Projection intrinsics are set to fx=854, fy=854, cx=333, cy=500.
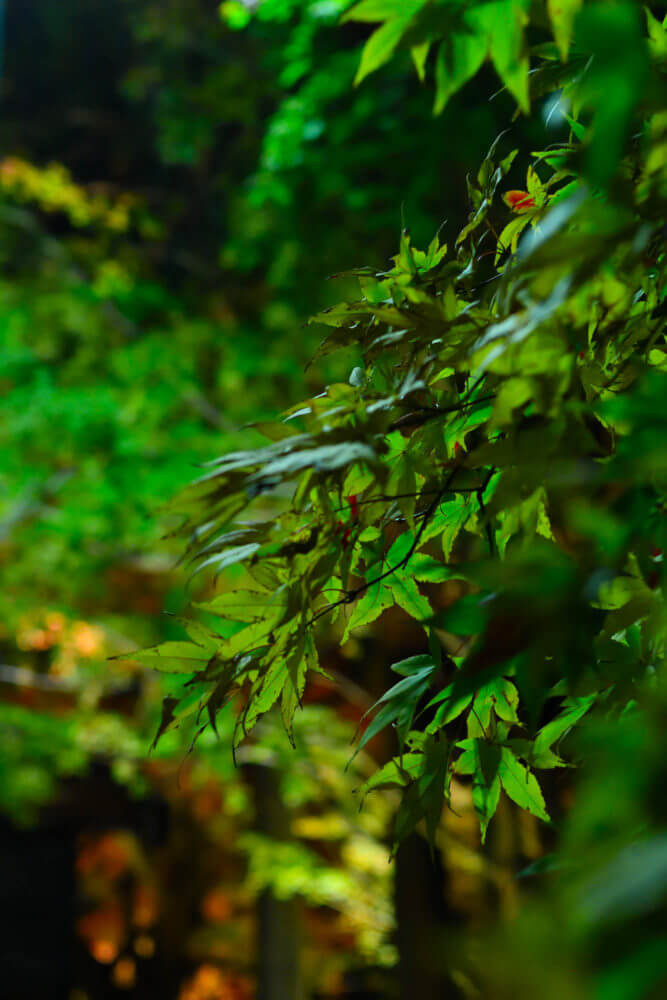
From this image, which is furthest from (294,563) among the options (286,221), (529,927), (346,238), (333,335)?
(286,221)

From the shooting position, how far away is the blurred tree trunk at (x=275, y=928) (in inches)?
162

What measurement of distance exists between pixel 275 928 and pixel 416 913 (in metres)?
1.46

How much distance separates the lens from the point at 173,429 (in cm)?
379

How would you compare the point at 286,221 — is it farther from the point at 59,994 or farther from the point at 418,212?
the point at 59,994

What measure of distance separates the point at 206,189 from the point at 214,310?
880 millimetres

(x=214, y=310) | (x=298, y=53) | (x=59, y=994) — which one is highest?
(x=298, y=53)

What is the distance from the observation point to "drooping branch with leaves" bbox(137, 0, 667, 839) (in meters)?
0.40

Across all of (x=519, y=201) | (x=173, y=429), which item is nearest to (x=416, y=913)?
(x=173, y=429)

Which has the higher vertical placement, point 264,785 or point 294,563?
point 294,563

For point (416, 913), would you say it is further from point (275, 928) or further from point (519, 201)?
point (519, 201)

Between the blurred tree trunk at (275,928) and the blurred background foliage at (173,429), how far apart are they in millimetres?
21

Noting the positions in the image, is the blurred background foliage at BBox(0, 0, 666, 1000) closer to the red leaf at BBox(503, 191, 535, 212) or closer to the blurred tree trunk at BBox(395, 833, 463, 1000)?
the blurred tree trunk at BBox(395, 833, 463, 1000)

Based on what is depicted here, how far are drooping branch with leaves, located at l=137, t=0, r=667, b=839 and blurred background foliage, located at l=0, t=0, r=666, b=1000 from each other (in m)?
1.88

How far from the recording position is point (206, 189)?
4.75m
